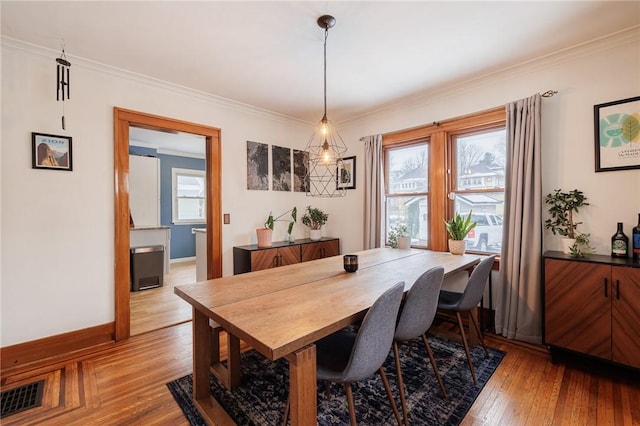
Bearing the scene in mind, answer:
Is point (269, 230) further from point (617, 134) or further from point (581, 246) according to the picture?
point (617, 134)

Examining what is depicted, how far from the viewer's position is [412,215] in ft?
12.0

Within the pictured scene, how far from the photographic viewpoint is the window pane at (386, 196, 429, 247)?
3537mm

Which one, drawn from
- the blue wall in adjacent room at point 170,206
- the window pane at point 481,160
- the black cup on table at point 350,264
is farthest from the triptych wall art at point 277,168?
the blue wall in adjacent room at point 170,206

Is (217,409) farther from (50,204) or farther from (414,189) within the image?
(414,189)

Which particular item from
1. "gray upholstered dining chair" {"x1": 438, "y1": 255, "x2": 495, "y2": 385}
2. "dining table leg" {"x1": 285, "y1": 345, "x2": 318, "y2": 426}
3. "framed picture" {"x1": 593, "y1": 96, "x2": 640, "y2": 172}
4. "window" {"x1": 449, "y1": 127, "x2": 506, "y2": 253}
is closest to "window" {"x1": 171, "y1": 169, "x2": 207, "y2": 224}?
"window" {"x1": 449, "y1": 127, "x2": 506, "y2": 253}

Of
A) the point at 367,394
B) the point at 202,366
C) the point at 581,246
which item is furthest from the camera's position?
the point at 581,246

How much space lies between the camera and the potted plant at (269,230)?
11.6ft

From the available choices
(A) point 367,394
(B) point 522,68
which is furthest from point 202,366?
(B) point 522,68

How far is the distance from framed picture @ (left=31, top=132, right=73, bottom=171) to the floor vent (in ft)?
5.48

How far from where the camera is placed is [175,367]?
2.28 meters

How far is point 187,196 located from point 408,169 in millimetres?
5108

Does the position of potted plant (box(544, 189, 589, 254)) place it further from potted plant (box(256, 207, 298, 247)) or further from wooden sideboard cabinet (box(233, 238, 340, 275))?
potted plant (box(256, 207, 298, 247))

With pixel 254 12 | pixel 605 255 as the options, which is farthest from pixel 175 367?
pixel 605 255

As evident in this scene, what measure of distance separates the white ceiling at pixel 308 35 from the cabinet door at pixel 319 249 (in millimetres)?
2045
